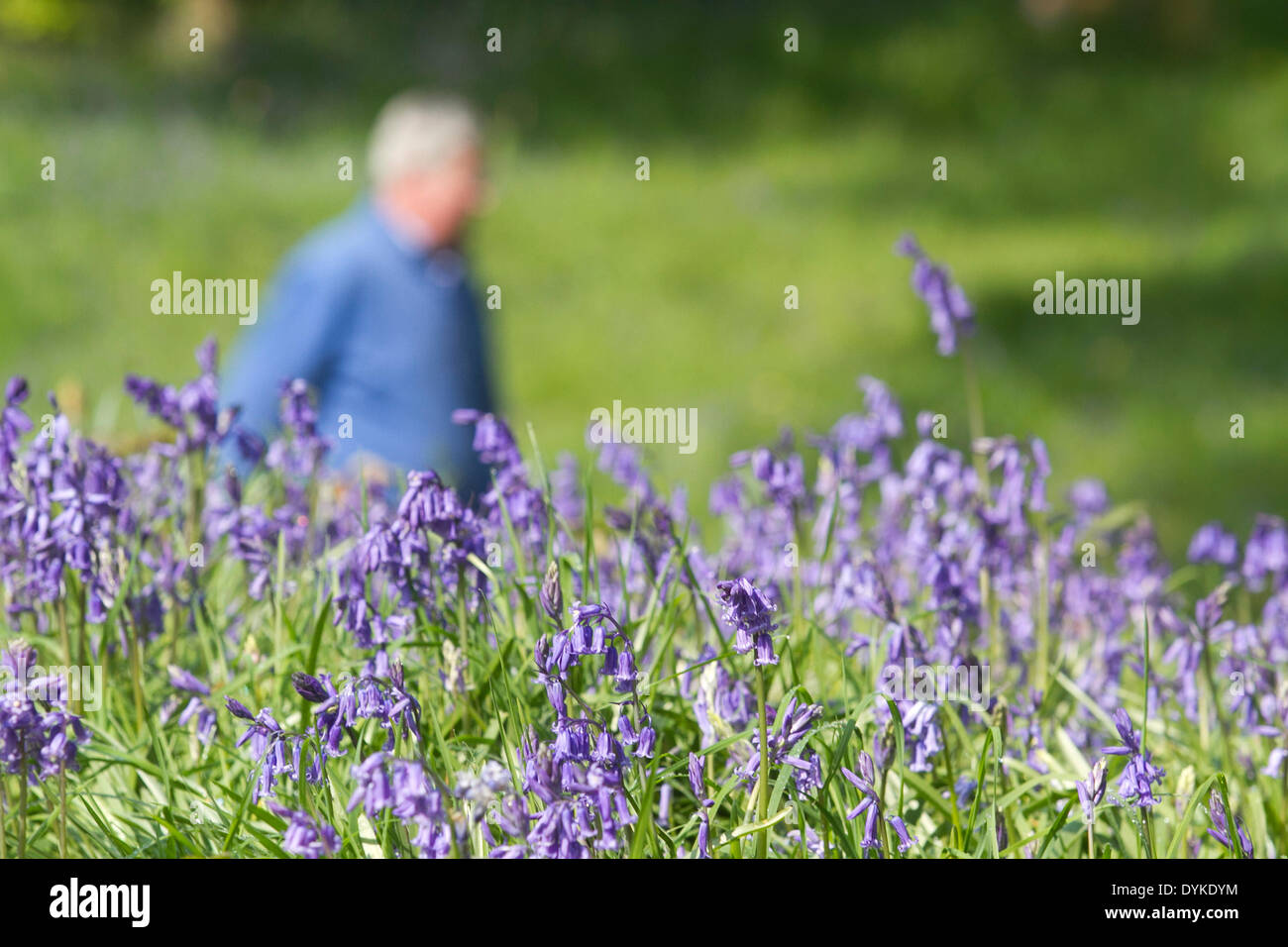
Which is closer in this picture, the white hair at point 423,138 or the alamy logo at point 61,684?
the alamy logo at point 61,684

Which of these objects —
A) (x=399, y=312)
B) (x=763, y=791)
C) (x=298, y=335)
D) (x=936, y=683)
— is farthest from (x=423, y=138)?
(x=763, y=791)

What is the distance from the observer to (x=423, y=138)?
21.4ft

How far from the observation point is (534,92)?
56.2 ft

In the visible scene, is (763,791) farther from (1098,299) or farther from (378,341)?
(1098,299)

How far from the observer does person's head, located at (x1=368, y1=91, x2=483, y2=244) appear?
6.54m

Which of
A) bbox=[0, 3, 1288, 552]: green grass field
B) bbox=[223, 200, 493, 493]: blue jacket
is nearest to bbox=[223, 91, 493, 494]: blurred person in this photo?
bbox=[223, 200, 493, 493]: blue jacket

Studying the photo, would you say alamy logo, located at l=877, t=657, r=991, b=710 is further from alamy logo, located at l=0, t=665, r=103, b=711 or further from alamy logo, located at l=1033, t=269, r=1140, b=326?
alamy logo, located at l=1033, t=269, r=1140, b=326

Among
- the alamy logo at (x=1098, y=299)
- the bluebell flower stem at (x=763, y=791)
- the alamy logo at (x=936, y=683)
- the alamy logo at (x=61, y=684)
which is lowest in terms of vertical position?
the bluebell flower stem at (x=763, y=791)

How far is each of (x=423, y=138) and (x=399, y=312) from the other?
811mm

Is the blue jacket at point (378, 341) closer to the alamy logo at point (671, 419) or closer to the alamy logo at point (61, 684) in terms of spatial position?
the alamy logo at point (671, 419)
